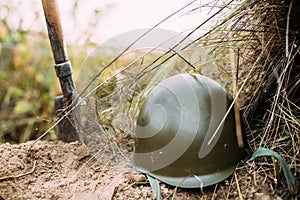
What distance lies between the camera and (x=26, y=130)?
2.21 metres

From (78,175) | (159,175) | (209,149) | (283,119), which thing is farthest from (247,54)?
(78,175)

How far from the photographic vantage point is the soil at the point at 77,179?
1.05 m

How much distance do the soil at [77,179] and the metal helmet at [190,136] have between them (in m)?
0.04

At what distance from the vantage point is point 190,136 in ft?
3.64

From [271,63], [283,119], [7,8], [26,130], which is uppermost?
[7,8]

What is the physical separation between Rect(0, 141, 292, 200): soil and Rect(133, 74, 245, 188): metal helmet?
4 centimetres

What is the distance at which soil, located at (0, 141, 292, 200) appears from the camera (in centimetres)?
105

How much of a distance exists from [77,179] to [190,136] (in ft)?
1.26

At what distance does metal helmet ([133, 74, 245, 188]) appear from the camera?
3.60 feet

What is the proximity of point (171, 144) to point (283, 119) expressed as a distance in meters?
0.34

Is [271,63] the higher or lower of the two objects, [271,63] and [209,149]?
the higher

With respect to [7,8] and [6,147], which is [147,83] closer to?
[6,147]

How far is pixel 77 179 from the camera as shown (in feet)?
3.86

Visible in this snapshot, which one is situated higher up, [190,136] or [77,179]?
[190,136]
